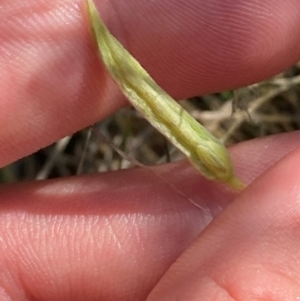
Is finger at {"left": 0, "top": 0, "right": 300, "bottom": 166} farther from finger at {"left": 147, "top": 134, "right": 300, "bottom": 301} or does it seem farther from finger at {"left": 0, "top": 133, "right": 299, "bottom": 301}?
finger at {"left": 147, "top": 134, "right": 300, "bottom": 301}

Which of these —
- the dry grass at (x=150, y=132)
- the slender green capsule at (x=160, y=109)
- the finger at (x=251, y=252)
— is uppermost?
the slender green capsule at (x=160, y=109)

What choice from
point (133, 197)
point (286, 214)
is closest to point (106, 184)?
point (133, 197)

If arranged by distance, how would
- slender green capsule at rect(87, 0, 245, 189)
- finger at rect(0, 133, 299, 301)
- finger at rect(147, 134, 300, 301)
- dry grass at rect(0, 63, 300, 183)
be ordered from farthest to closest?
dry grass at rect(0, 63, 300, 183), finger at rect(0, 133, 299, 301), slender green capsule at rect(87, 0, 245, 189), finger at rect(147, 134, 300, 301)

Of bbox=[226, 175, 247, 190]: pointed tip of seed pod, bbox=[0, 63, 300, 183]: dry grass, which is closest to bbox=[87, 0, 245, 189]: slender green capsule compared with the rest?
bbox=[226, 175, 247, 190]: pointed tip of seed pod

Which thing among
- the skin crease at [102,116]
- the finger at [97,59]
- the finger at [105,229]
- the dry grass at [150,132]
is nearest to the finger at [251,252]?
the skin crease at [102,116]

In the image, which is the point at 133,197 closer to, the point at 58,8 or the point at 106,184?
the point at 106,184

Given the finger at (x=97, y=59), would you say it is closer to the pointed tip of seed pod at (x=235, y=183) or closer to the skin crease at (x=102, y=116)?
the skin crease at (x=102, y=116)
